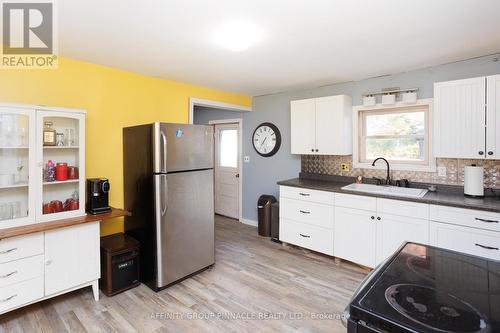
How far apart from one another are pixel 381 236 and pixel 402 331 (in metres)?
2.30

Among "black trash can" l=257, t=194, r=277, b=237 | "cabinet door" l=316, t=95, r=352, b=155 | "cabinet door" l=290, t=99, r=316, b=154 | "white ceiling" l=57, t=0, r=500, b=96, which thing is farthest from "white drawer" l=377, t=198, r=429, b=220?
"black trash can" l=257, t=194, r=277, b=237

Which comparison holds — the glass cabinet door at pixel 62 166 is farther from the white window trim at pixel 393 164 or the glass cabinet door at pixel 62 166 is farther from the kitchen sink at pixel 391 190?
the white window trim at pixel 393 164

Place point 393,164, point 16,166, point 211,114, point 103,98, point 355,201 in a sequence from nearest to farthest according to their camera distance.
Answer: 1. point 16,166
2. point 103,98
3. point 355,201
4. point 393,164
5. point 211,114

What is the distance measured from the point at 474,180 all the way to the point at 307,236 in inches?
72.2

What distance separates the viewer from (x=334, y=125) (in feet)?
11.2

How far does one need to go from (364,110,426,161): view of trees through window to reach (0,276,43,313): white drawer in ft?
12.2

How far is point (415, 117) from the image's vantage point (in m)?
3.16

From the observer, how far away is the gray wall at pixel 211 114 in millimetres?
5038

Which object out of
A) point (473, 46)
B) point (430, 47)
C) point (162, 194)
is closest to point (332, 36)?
point (430, 47)

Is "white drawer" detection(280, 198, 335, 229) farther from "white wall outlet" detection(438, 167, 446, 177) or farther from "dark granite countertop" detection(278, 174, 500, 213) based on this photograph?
"white wall outlet" detection(438, 167, 446, 177)

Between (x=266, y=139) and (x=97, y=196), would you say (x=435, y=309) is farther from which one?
(x=266, y=139)

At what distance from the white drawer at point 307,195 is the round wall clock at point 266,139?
3.18 ft

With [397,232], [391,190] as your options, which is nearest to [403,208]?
[397,232]

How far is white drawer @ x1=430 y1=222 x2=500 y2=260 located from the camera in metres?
2.21
